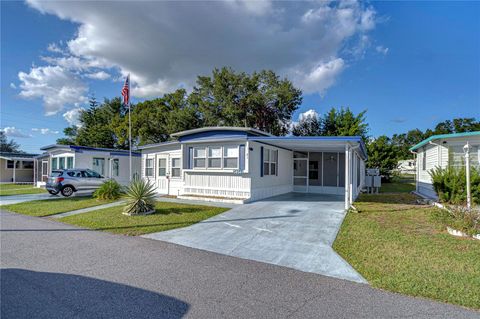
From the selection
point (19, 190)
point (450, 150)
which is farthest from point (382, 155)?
point (19, 190)

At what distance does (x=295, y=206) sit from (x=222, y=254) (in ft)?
20.0

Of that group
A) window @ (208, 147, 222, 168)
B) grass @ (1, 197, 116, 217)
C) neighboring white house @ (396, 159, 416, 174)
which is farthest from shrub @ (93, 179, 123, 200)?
neighboring white house @ (396, 159, 416, 174)

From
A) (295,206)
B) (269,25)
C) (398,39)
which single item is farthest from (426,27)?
(295,206)

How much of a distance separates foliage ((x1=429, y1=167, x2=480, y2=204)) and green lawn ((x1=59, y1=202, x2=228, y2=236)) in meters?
8.94

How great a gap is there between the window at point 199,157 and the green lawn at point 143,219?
3377 millimetres

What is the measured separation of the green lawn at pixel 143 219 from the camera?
7.37 metres

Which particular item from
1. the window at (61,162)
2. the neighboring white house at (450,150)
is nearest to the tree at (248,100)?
the window at (61,162)

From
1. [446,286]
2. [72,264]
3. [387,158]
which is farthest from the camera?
[387,158]

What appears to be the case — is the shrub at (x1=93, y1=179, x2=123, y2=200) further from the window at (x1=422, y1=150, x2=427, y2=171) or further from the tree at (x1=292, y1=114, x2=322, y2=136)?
the tree at (x1=292, y1=114, x2=322, y2=136)

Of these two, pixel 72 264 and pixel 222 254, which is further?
pixel 222 254

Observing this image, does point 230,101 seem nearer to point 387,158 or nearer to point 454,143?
point 387,158

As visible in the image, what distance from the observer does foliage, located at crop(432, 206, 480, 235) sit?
20.6ft

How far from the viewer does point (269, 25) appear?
14.6 meters

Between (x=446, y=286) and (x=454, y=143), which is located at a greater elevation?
(x=454, y=143)
